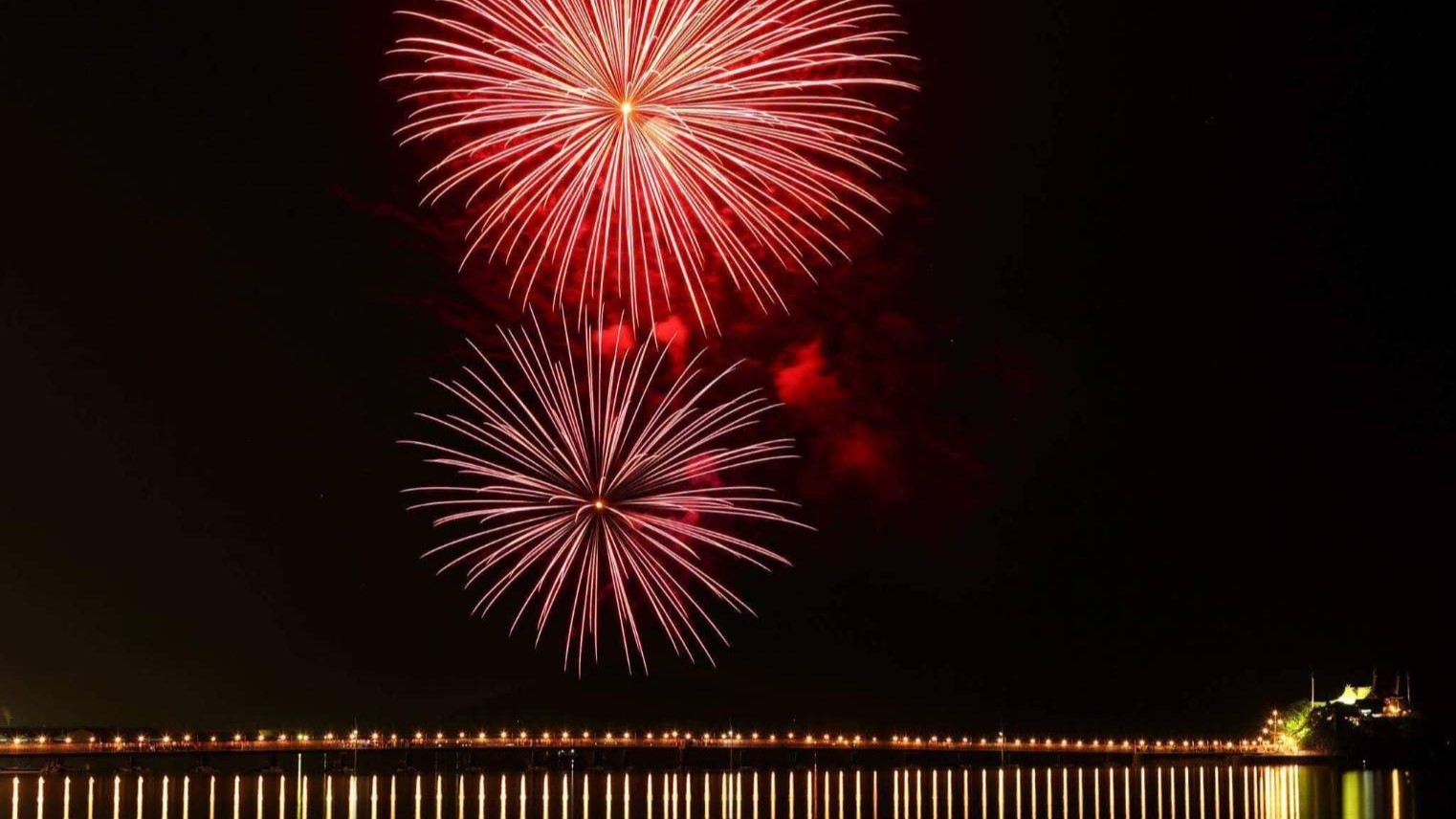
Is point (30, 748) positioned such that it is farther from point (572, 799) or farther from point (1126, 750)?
point (1126, 750)

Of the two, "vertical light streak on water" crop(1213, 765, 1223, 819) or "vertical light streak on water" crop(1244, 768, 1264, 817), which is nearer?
"vertical light streak on water" crop(1213, 765, 1223, 819)

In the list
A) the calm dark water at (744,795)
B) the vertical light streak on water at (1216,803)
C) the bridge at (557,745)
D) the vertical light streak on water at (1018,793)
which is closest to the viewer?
the calm dark water at (744,795)

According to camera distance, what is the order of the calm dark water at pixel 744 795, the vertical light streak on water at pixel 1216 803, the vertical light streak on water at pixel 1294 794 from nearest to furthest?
the calm dark water at pixel 744 795
the vertical light streak on water at pixel 1216 803
the vertical light streak on water at pixel 1294 794

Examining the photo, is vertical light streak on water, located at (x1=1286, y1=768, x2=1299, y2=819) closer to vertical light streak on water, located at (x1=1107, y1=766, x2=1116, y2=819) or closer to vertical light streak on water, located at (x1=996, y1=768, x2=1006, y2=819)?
vertical light streak on water, located at (x1=1107, y1=766, x2=1116, y2=819)

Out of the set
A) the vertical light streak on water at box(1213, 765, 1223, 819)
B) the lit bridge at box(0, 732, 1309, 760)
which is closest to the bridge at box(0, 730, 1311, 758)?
the lit bridge at box(0, 732, 1309, 760)

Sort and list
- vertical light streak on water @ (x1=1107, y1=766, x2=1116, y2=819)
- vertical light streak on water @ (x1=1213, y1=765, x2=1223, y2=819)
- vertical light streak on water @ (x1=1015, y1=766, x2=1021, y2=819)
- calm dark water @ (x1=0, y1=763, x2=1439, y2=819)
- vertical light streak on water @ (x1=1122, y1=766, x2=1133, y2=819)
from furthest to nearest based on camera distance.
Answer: vertical light streak on water @ (x1=1015, y1=766, x2=1021, y2=819) → vertical light streak on water @ (x1=1107, y1=766, x2=1116, y2=819) → vertical light streak on water @ (x1=1122, y1=766, x2=1133, y2=819) → vertical light streak on water @ (x1=1213, y1=765, x2=1223, y2=819) → calm dark water @ (x1=0, y1=763, x2=1439, y2=819)

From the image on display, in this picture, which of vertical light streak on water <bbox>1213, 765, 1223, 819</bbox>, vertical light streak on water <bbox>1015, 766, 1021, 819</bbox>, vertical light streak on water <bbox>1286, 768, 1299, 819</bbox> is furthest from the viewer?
vertical light streak on water <bbox>1015, 766, 1021, 819</bbox>

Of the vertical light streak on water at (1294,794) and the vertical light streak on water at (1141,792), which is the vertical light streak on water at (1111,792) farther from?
the vertical light streak on water at (1294,794)

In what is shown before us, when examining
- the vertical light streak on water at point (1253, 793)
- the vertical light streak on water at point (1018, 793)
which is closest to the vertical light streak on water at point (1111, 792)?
the vertical light streak on water at point (1018, 793)

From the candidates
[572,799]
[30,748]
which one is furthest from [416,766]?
[572,799]
